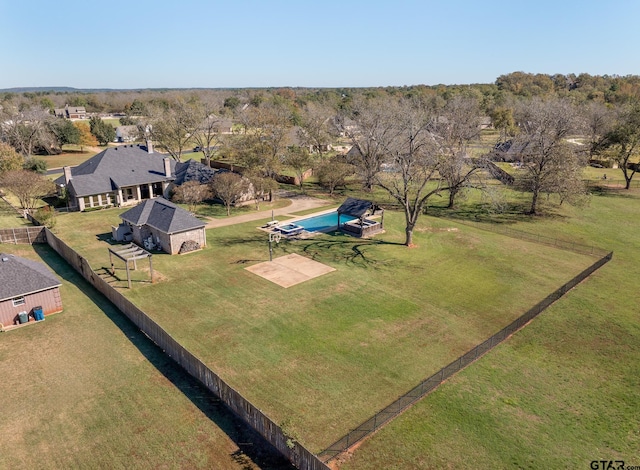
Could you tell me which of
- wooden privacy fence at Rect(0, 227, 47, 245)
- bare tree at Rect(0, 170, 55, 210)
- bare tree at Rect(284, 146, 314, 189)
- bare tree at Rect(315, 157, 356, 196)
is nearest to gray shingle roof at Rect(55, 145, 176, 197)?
bare tree at Rect(0, 170, 55, 210)

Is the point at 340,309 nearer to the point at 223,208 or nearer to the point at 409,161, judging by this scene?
the point at 409,161

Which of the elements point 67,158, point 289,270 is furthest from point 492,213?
point 67,158

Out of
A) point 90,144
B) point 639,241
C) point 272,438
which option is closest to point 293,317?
point 272,438

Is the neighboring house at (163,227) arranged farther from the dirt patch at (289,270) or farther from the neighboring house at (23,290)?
the neighboring house at (23,290)

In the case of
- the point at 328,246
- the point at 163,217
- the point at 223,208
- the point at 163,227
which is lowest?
the point at 328,246

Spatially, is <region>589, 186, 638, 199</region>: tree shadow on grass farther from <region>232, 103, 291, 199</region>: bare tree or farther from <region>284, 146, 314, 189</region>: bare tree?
<region>232, 103, 291, 199</region>: bare tree

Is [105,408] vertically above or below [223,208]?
below
